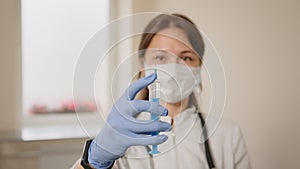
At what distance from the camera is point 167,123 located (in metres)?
0.67

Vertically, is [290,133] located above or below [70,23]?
below

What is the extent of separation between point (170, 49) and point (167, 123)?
0.17m

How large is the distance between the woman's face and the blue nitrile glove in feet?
0.34

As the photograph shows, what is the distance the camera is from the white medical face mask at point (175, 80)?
73 centimetres

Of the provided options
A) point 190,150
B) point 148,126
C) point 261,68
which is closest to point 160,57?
→ point 148,126

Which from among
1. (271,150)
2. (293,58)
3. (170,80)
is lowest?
(271,150)

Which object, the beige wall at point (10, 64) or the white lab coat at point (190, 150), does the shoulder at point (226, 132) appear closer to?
the white lab coat at point (190, 150)

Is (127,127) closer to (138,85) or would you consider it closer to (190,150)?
(138,85)

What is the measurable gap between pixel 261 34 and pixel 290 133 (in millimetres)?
339

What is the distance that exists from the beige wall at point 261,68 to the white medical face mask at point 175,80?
347 mm

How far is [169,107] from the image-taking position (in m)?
0.77

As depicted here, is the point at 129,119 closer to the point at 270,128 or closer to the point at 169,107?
the point at 169,107

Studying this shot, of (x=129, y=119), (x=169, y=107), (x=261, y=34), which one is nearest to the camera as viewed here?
(x=129, y=119)

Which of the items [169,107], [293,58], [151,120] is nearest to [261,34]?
[293,58]
